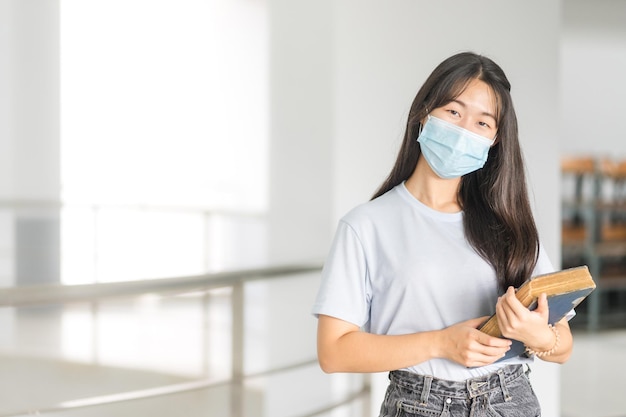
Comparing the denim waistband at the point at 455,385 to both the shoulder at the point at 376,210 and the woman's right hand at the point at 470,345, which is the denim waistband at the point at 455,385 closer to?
the woman's right hand at the point at 470,345

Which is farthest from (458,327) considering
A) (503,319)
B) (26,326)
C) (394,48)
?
(26,326)

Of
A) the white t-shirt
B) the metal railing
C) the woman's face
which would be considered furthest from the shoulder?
the metal railing

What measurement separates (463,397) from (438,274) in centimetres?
20

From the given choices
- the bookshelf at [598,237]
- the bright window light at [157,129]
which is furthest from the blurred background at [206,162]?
the bookshelf at [598,237]

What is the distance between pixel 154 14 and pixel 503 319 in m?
2.71

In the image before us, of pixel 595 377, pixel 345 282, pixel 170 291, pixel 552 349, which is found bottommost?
pixel 595 377

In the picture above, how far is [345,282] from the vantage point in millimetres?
1390

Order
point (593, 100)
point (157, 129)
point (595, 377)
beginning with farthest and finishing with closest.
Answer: point (593, 100), point (595, 377), point (157, 129)

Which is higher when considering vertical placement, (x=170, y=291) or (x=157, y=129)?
(x=157, y=129)

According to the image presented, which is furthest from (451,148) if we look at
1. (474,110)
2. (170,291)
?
(170,291)

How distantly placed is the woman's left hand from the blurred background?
166 cm

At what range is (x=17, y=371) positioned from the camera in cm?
326

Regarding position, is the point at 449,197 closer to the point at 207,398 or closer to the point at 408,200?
the point at 408,200

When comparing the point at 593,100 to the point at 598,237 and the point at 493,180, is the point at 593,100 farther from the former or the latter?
the point at 493,180
